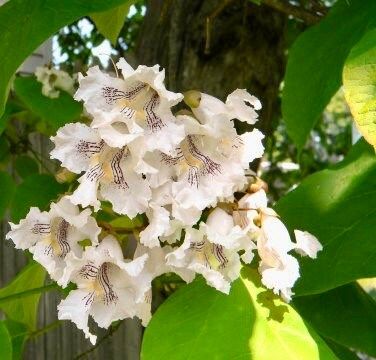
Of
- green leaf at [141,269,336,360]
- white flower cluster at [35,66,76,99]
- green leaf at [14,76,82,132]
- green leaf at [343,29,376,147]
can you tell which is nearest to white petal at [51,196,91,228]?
green leaf at [141,269,336,360]

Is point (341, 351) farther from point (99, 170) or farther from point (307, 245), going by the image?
point (99, 170)

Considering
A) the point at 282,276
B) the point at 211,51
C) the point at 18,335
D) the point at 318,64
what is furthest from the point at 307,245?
the point at 211,51

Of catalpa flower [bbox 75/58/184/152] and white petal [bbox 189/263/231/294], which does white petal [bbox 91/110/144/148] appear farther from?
white petal [bbox 189/263/231/294]

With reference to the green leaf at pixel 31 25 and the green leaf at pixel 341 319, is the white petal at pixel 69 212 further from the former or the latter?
the green leaf at pixel 341 319

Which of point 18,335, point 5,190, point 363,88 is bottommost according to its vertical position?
point 18,335

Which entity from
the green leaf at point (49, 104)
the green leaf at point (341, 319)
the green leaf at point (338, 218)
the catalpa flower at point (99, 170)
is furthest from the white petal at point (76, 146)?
the green leaf at point (49, 104)

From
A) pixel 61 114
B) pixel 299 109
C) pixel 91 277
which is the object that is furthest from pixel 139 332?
pixel 91 277
